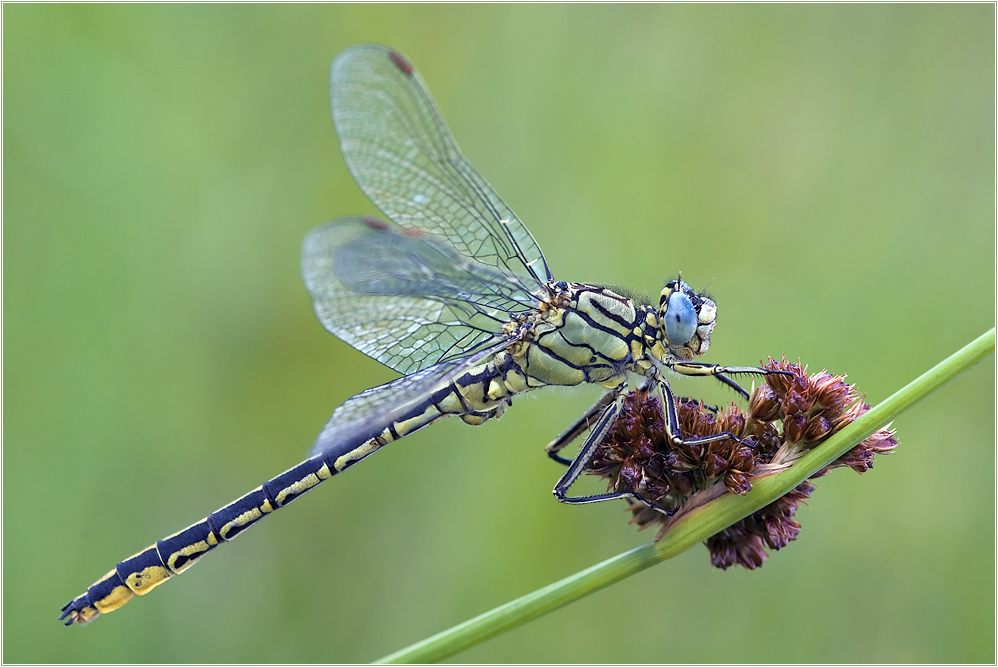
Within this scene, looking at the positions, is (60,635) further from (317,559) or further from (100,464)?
(317,559)

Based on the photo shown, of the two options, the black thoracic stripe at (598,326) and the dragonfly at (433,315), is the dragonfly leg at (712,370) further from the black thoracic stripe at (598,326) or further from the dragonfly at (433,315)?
the black thoracic stripe at (598,326)

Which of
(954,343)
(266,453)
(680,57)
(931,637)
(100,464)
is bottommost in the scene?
(931,637)

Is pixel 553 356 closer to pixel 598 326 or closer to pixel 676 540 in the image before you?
pixel 598 326

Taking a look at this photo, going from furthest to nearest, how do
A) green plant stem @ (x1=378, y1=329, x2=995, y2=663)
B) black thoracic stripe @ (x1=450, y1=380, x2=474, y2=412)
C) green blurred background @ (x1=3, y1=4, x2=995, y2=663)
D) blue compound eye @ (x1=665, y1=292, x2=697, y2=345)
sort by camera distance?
green blurred background @ (x1=3, y1=4, x2=995, y2=663), black thoracic stripe @ (x1=450, y1=380, x2=474, y2=412), blue compound eye @ (x1=665, y1=292, x2=697, y2=345), green plant stem @ (x1=378, y1=329, x2=995, y2=663)

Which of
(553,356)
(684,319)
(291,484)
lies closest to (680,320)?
(684,319)

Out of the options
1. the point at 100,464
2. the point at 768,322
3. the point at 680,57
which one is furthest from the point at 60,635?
the point at 680,57

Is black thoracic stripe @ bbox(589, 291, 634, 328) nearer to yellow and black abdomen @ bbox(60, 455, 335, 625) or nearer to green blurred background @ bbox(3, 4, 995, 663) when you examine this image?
green blurred background @ bbox(3, 4, 995, 663)

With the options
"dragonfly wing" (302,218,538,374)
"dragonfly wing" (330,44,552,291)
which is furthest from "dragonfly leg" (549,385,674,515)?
"dragonfly wing" (330,44,552,291)
